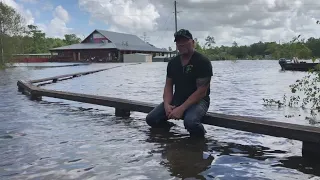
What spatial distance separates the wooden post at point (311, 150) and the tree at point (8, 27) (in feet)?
144

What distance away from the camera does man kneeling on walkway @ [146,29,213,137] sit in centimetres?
526

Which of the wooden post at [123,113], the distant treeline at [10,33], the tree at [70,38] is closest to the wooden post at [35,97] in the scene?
the wooden post at [123,113]

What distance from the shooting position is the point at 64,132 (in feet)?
20.0

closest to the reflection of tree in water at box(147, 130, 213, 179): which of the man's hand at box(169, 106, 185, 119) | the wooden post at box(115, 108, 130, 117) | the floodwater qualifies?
the floodwater

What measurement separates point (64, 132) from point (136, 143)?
5.05 feet

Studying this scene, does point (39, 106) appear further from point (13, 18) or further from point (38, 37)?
point (38, 37)

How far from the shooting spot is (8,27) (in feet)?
152

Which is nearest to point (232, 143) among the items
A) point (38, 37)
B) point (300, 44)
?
point (300, 44)

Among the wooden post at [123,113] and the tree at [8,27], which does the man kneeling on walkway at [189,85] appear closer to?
the wooden post at [123,113]

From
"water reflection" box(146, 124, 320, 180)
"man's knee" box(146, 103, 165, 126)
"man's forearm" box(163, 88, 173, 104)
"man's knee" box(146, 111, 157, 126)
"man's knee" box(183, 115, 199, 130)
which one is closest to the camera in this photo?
"water reflection" box(146, 124, 320, 180)

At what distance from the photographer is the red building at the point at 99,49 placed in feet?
257

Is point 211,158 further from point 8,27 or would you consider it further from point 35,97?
point 8,27

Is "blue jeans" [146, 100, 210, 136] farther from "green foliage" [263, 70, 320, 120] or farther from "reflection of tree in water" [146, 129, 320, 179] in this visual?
"green foliage" [263, 70, 320, 120]

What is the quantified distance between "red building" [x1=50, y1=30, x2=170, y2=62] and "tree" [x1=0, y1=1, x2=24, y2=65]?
2931 centimetres
